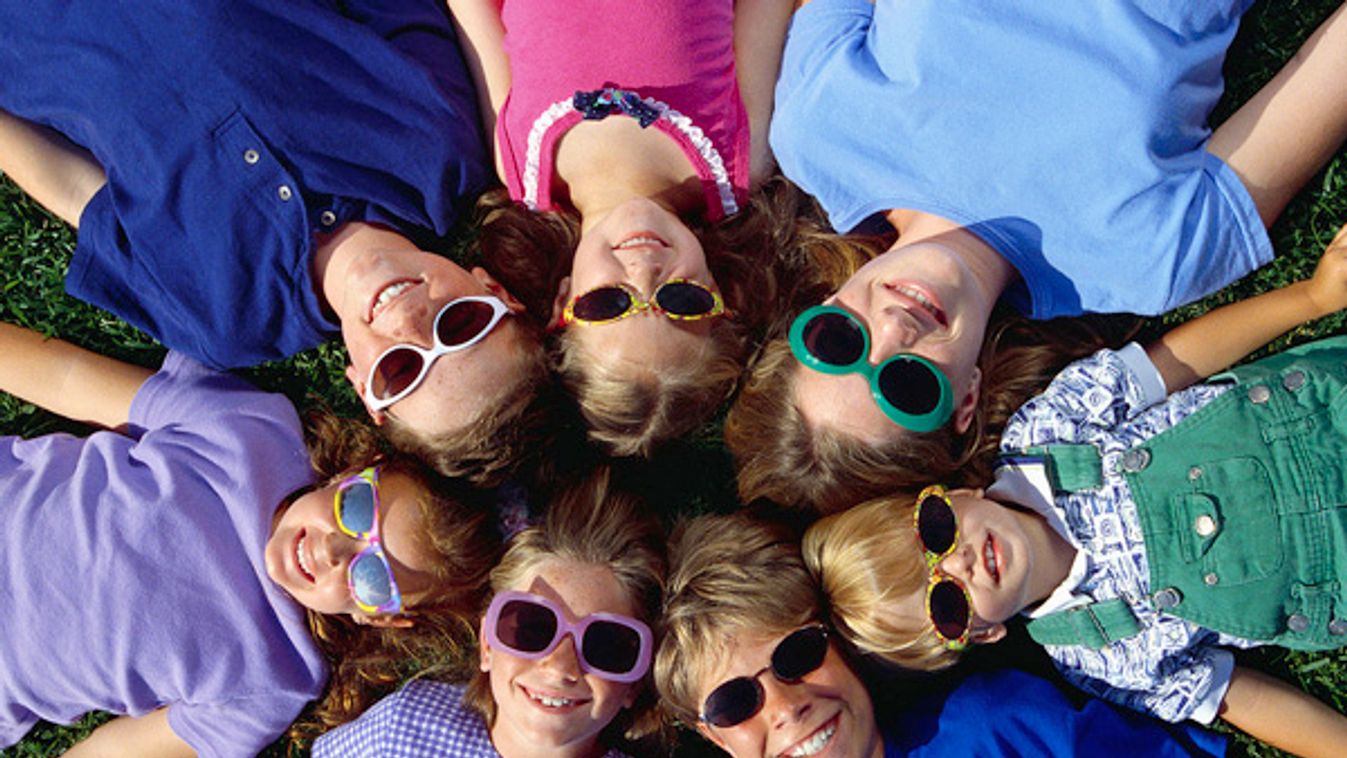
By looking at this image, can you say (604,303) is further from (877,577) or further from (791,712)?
(791,712)

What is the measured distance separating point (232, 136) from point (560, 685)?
205 cm

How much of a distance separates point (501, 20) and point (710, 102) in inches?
32.2

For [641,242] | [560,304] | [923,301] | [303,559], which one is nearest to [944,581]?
[923,301]

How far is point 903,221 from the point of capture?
343 centimetres

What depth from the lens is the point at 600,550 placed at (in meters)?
3.31

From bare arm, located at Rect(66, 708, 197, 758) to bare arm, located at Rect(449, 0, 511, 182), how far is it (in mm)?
2332

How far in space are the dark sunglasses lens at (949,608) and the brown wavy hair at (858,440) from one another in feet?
1.25

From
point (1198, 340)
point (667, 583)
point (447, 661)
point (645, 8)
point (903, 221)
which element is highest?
point (645, 8)

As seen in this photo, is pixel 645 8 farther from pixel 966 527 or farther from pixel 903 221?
pixel 966 527

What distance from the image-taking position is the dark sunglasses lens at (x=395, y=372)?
10.0 feet

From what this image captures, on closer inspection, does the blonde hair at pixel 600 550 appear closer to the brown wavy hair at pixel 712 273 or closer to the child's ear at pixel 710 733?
the brown wavy hair at pixel 712 273

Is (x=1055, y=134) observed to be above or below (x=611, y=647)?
above

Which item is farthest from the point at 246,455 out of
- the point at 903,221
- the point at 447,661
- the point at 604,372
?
the point at 903,221

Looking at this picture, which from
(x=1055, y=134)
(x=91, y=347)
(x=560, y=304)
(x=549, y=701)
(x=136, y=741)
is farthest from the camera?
(x=91, y=347)
